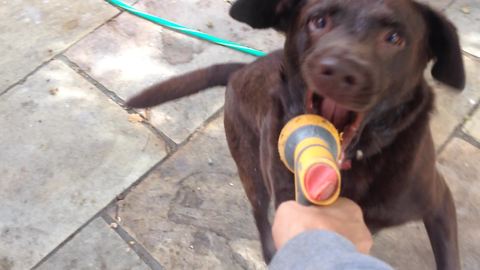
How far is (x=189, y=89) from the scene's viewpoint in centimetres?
228

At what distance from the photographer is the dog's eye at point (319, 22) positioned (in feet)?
5.16

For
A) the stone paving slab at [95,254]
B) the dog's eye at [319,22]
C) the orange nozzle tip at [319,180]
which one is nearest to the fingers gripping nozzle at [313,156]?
the orange nozzle tip at [319,180]

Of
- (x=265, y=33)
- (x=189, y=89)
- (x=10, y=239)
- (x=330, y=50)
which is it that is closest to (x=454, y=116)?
(x=265, y=33)

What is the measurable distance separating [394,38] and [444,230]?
0.87 m

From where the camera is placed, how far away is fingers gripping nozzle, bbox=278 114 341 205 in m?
1.28

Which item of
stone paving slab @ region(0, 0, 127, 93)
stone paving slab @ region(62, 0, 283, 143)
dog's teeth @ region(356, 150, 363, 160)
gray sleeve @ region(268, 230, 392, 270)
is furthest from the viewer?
stone paving slab @ region(0, 0, 127, 93)

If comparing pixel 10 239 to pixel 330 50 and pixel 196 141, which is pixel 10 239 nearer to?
pixel 196 141

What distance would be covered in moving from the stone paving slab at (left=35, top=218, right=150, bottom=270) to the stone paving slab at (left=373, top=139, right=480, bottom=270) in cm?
107

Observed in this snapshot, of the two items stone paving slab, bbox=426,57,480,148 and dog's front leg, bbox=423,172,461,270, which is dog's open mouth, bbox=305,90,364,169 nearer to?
dog's front leg, bbox=423,172,461,270

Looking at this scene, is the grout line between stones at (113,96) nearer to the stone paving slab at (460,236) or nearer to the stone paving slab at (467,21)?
the stone paving slab at (460,236)

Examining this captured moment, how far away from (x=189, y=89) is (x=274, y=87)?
1.60ft

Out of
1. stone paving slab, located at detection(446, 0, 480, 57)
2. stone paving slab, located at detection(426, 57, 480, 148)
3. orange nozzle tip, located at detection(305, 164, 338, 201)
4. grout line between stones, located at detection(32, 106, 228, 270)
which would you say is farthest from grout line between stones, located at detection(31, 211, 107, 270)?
stone paving slab, located at detection(446, 0, 480, 57)

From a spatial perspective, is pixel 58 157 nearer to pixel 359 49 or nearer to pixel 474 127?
pixel 359 49

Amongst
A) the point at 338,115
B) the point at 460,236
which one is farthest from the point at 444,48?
the point at 460,236
